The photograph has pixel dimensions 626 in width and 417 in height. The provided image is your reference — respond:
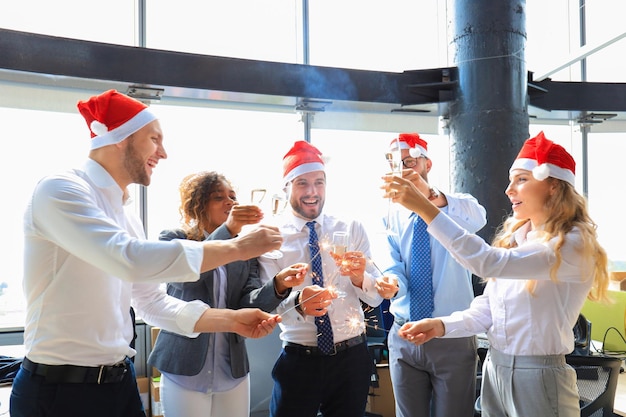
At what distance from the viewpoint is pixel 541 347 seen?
209cm

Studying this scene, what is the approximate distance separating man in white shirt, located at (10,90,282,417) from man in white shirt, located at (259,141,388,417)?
0.81 metres

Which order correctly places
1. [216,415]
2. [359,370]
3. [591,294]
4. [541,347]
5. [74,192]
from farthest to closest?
[359,370] < [216,415] < [591,294] < [541,347] < [74,192]

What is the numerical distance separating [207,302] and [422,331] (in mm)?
955

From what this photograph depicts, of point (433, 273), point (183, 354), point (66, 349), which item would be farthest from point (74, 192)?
point (433, 273)

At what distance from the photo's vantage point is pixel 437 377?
9.18 feet

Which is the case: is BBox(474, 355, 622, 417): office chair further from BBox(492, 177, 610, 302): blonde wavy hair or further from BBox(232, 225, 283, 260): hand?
BBox(232, 225, 283, 260): hand

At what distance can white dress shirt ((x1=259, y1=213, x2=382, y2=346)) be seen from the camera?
267 centimetres

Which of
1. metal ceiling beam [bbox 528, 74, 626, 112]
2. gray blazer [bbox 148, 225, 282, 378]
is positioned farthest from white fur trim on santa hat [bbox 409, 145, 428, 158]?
metal ceiling beam [bbox 528, 74, 626, 112]

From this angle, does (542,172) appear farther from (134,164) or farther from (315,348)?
(134,164)

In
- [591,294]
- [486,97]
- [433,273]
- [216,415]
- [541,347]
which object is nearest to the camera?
[541,347]

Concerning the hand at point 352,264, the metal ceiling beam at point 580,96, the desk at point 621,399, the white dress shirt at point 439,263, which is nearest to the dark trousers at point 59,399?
the hand at point 352,264

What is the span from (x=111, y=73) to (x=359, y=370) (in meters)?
2.84

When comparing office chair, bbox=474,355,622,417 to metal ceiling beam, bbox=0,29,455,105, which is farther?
metal ceiling beam, bbox=0,29,455,105

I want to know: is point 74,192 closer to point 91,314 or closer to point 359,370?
point 91,314
